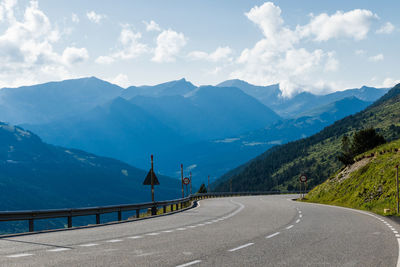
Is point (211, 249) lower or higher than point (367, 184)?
lower

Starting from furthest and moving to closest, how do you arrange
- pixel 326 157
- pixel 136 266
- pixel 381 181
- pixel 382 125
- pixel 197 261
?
1. pixel 382 125
2. pixel 326 157
3. pixel 381 181
4. pixel 197 261
5. pixel 136 266

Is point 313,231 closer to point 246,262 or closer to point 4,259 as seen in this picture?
point 246,262

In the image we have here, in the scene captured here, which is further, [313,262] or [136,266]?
[313,262]

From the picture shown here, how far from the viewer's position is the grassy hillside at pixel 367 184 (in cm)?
3272

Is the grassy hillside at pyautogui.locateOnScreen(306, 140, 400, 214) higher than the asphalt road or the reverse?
higher

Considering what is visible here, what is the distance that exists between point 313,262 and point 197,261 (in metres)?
2.24

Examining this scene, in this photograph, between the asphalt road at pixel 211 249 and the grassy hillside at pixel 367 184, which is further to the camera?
the grassy hillside at pixel 367 184

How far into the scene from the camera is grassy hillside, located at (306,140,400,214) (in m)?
32.7

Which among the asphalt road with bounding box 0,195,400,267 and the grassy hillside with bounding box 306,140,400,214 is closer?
the asphalt road with bounding box 0,195,400,267

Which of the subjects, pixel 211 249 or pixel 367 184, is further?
pixel 367 184

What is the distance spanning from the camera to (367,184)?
3828 centimetres

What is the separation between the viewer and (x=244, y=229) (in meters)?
16.4

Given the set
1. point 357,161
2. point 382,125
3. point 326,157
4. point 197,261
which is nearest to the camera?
point 197,261

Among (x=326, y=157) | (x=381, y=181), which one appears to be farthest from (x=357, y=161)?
(x=326, y=157)
